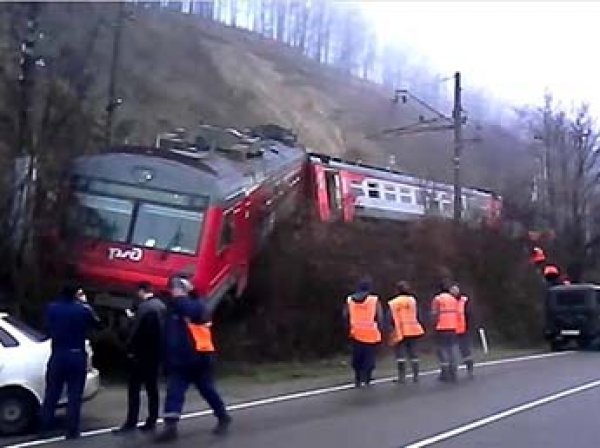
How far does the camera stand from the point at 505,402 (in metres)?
17.8

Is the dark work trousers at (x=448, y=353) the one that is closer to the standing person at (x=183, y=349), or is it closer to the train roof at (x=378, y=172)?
the standing person at (x=183, y=349)

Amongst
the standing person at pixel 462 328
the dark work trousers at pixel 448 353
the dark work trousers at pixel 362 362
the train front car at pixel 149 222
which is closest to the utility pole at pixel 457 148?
the standing person at pixel 462 328

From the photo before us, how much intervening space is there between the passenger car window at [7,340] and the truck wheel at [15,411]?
1.66 feet

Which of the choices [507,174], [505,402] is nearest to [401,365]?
[505,402]

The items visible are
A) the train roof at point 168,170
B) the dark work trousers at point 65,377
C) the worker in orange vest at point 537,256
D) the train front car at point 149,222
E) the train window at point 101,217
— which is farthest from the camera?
the worker in orange vest at point 537,256

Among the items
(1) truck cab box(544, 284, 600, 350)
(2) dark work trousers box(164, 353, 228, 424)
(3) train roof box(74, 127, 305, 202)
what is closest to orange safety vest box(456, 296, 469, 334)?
(3) train roof box(74, 127, 305, 202)

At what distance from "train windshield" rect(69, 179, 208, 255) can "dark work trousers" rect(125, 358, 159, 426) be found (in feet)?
25.7

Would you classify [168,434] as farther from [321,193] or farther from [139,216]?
[321,193]

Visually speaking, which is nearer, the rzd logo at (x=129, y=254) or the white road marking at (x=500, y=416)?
→ the white road marking at (x=500, y=416)

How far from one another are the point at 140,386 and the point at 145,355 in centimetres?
39

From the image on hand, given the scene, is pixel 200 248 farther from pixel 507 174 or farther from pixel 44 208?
pixel 507 174

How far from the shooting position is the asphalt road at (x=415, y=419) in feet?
42.7

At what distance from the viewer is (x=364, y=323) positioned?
20.0 meters

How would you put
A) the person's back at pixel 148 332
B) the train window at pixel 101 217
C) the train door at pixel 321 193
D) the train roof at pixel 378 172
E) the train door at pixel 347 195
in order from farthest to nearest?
the train roof at pixel 378 172 → the train door at pixel 347 195 → the train door at pixel 321 193 → the train window at pixel 101 217 → the person's back at pixel 148 332
